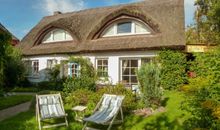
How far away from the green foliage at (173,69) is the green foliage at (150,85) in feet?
19.8

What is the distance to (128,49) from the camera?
1872cm

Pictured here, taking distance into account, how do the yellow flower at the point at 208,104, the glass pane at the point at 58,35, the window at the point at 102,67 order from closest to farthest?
the yellow flower at the point at 208,104 < the window at the point at 102,67 < the glass pane at the point at 58,35

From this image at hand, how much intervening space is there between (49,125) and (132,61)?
10350 mm

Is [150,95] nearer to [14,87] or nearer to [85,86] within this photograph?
[85,86]

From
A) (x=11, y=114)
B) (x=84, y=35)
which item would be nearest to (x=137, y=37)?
(x=84, y=35)

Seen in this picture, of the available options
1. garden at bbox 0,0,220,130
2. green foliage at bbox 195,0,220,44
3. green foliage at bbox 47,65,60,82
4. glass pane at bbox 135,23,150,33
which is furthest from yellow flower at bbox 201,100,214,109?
green foliage at bbox 195,0,220,44

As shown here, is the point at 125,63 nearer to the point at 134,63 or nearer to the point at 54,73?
the point at 134,63

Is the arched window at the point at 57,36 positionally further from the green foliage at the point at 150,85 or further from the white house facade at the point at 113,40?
the green foliage at the point at 150,85

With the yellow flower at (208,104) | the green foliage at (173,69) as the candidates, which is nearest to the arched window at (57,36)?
the green foliage at (173,69)

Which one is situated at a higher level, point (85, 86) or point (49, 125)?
point (85, 86)

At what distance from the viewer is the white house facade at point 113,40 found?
60.8 feet

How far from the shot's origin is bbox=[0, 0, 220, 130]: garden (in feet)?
24.4

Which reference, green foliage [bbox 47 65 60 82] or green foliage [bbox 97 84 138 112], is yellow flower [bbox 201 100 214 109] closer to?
green foliage [bbox 97 84 138 112]

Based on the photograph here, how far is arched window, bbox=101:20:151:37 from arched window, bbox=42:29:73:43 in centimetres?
381
